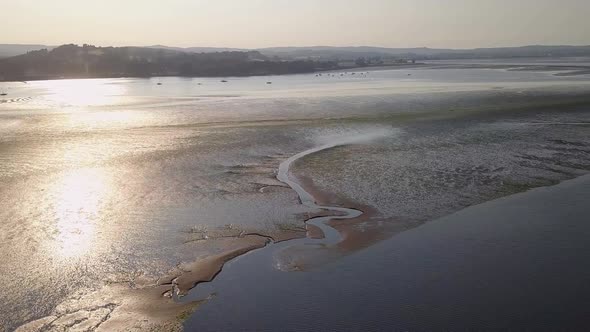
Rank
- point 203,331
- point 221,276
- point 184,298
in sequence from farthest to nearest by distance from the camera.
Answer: point 221,276, point 184,298, point 203,331

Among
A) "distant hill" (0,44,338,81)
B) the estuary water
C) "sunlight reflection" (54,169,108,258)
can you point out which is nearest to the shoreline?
the estuary water

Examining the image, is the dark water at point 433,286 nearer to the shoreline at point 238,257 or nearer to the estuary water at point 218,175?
the shoreline at point 238,257

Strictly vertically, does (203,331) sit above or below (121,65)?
below

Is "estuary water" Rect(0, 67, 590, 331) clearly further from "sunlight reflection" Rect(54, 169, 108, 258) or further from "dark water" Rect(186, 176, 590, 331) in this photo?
"dark water" Rect(186, 176, 590, 331)

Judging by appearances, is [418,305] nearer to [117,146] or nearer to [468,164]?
[468,164]

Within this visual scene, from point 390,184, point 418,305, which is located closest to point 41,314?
point 418,305

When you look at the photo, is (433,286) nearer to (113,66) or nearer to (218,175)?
(218,175)
